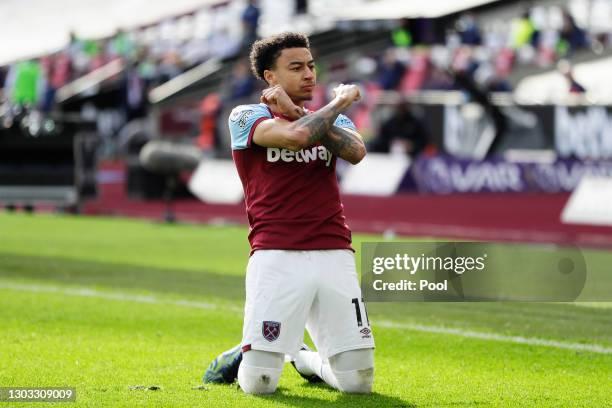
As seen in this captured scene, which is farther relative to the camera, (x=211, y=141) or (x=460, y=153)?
(x=211, y=141)

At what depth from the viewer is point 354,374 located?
649 cm

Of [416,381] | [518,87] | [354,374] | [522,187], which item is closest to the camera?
[354,374]

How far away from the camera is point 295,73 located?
6.62 m

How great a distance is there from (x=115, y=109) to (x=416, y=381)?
93.5 feet

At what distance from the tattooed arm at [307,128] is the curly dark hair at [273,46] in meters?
0.37

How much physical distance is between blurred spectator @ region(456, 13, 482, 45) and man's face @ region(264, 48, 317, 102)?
738 inches

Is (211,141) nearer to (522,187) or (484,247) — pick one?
(522,187)

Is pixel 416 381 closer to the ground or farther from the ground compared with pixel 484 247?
closer to the ground

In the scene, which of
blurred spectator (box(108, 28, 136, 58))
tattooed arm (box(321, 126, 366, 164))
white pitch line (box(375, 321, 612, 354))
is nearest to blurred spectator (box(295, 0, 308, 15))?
blurred spectator (box(108, 28, 136, 58))

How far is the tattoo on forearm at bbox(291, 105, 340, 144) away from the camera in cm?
630

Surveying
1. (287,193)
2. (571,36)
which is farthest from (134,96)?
(287,193)

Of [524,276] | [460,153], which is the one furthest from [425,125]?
[524,276]

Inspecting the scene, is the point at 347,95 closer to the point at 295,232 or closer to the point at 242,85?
the point at 295,232

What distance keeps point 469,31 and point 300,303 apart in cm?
1935
